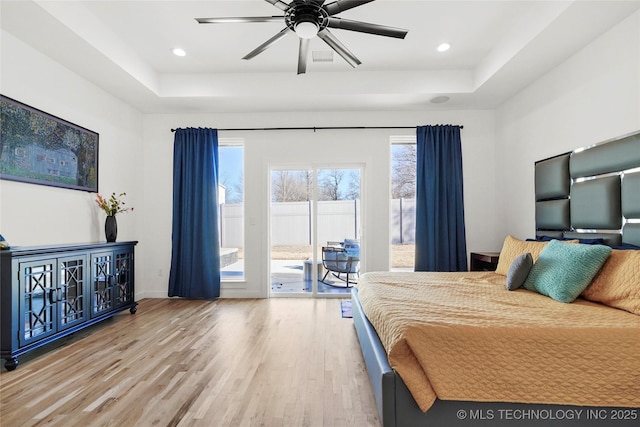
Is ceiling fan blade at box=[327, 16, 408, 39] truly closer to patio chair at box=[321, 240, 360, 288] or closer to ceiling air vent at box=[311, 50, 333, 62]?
ceiling air vent at box=[311, 50, 333, 62]

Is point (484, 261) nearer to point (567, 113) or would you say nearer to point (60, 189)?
point (567, 113)

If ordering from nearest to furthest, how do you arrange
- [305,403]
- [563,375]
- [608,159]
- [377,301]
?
[563,375] < [305,403] < [377,301] < [608,159]

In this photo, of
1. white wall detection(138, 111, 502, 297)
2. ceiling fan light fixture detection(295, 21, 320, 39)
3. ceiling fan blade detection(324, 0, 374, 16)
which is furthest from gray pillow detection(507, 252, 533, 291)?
ceiling fan light fixture detection(295, 21, 320, 39)

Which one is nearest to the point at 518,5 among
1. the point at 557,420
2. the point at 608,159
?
the point at 608,159

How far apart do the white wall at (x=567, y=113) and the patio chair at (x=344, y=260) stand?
2108 mm

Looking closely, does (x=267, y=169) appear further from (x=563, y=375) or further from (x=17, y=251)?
(x=563, y=375)

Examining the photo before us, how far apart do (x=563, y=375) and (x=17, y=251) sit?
11.7 feet

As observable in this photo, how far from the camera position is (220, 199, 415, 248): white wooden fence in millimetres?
4703

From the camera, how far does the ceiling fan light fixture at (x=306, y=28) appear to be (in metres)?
2.24

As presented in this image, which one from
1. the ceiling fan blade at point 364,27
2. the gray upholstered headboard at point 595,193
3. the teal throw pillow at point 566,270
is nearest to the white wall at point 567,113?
the gray upholstered headboard at point 595,193

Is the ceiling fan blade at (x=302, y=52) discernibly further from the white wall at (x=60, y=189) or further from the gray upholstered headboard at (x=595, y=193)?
the gray upholstered headboard at (x=595, y=193)

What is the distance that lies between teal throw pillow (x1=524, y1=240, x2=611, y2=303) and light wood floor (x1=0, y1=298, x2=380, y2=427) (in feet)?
4.74

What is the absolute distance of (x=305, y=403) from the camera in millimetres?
1912

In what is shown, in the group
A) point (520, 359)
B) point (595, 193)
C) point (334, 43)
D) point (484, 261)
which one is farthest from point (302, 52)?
point (484, 261)
